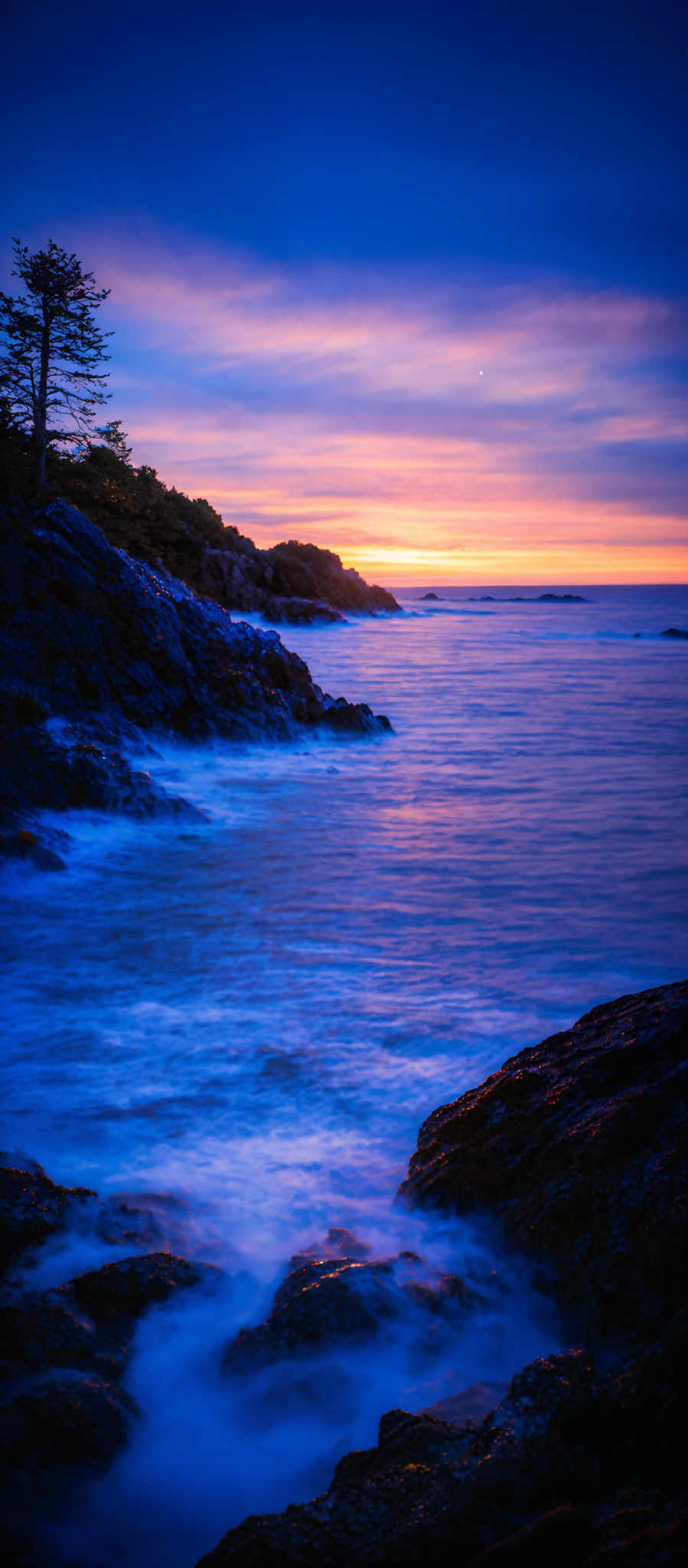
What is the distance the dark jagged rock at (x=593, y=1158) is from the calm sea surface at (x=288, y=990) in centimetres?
26

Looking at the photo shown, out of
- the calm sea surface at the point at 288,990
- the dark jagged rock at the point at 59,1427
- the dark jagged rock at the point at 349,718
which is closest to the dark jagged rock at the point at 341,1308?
the calm sea surface at the point at 288,990

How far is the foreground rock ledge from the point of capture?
1.35 m

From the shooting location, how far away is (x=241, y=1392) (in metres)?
2.12

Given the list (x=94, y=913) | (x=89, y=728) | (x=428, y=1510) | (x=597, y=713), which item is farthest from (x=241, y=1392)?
(x=597, y=713)

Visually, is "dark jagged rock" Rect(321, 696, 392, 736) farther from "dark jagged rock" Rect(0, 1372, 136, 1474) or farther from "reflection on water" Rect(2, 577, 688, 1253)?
"dark jagged rock" Rect(0, 1372, 136, 1474)

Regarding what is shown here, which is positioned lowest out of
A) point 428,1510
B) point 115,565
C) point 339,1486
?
point 339,1486

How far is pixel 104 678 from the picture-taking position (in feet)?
34.8

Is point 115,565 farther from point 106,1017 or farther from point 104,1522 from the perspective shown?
point 104,1522

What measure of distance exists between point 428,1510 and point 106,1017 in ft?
11.3

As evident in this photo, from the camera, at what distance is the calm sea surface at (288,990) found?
7.09ft

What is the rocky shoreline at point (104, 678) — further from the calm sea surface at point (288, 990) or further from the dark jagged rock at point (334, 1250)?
the dark jagged rock at point (334, 1250)

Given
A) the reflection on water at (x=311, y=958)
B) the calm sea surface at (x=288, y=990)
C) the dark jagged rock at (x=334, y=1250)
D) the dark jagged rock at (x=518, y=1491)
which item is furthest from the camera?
the reflection on water at (x=311, y=958)

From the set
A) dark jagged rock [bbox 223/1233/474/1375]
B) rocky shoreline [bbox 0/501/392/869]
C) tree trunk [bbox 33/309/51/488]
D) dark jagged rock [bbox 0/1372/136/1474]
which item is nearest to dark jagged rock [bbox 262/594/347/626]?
tree trunk [bbox 33/309/51/488]

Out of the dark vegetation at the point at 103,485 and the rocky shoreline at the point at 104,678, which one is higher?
the dark vegetation at the point at 103,485
